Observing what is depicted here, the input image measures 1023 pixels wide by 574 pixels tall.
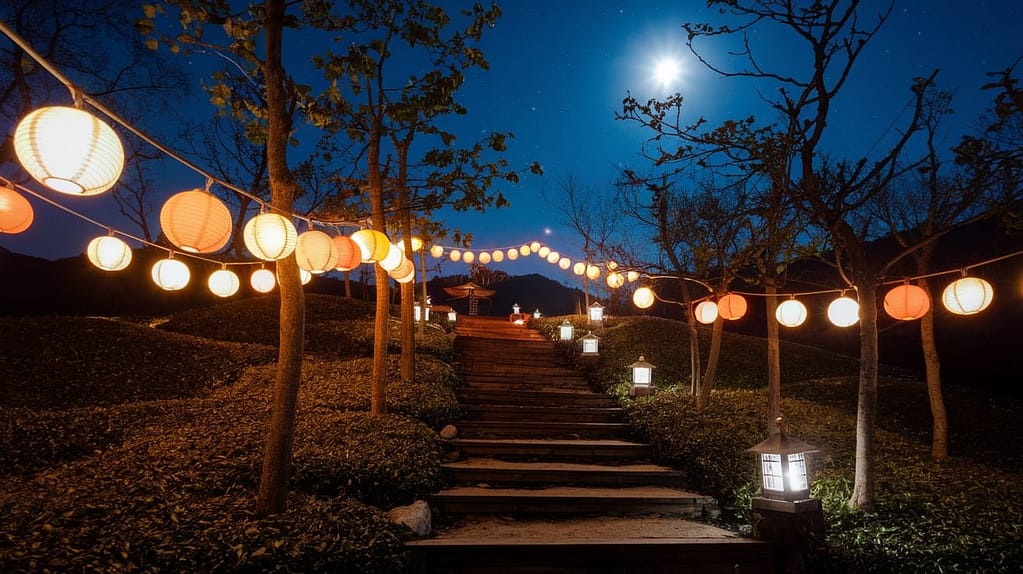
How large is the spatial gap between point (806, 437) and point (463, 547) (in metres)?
6.11

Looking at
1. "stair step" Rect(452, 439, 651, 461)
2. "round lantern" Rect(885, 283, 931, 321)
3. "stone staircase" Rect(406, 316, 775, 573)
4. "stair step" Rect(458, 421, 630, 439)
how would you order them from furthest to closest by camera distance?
"stair step" Rect(458, 421, 630, 439) < "stair step" Rect(452, 439, 651, 461) < "round lantern" Rect(885, 283, 931, 321) < "stone staircase" Rect(406, 316, 775, 573)

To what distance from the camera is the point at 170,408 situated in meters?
8.08

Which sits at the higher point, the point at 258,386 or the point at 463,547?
the point at 258,386

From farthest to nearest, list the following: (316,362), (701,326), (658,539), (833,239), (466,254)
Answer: (466,254), (701,326), (316,362), (833,239), (658,539)

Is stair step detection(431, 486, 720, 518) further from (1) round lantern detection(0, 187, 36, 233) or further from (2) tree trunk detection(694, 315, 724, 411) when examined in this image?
(1) round lantern detection(0, 187, 36, 233)

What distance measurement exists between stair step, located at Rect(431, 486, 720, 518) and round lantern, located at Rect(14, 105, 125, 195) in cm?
469

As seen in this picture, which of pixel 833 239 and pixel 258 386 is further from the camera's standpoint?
pixel 258 386

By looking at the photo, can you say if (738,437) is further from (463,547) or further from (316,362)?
(316,362)

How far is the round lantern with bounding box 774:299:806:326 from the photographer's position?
791cm

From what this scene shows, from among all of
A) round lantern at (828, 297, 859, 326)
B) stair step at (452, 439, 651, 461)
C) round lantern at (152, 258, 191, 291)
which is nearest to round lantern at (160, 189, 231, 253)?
round lantern at (152, 258, 191, 291)

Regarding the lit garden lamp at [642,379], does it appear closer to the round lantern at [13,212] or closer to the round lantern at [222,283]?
Result: the round lantern at [222,283]

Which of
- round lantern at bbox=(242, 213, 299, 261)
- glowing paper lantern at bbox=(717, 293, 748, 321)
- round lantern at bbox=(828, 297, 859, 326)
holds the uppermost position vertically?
round lantern at bbox=(242, 213, 299, 261)

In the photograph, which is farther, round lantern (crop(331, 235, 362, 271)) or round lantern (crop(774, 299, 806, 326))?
round lantern (crop(774, 299, 806, 326))

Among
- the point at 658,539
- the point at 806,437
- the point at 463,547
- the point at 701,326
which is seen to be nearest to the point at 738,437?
the point at 806,437
